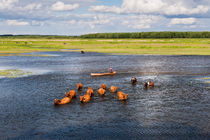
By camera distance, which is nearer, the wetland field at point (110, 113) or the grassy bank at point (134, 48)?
the wetland field at point (110, 113)

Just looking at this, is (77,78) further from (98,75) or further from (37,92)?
(37,92)

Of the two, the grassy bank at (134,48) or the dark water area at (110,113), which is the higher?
the grassy bank at (134,48)

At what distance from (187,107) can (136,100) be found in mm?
5048

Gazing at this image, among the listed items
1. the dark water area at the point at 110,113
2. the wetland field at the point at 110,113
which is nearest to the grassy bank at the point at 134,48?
→ the dark water area at the point at 110,113

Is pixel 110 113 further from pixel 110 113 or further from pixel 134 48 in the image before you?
pixel 134 48

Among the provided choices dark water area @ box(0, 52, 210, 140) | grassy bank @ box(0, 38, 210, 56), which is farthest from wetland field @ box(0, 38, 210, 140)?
grassy bank @ box(0, 38, 210, 56)

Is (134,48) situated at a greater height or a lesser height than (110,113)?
greater

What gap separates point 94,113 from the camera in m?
20.9

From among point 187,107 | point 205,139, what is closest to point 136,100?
point 187,107

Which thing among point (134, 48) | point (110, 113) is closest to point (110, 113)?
point (110, 113)

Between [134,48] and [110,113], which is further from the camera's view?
[134,48]

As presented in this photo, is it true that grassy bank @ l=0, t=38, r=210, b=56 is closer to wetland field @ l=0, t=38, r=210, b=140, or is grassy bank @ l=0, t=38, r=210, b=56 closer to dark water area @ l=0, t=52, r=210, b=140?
dark water area @ l=0, t=52, r=210, b=140

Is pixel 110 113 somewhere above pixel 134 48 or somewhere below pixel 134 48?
below

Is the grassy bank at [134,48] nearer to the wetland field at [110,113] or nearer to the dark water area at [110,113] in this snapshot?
the dark water area at [110,113]
